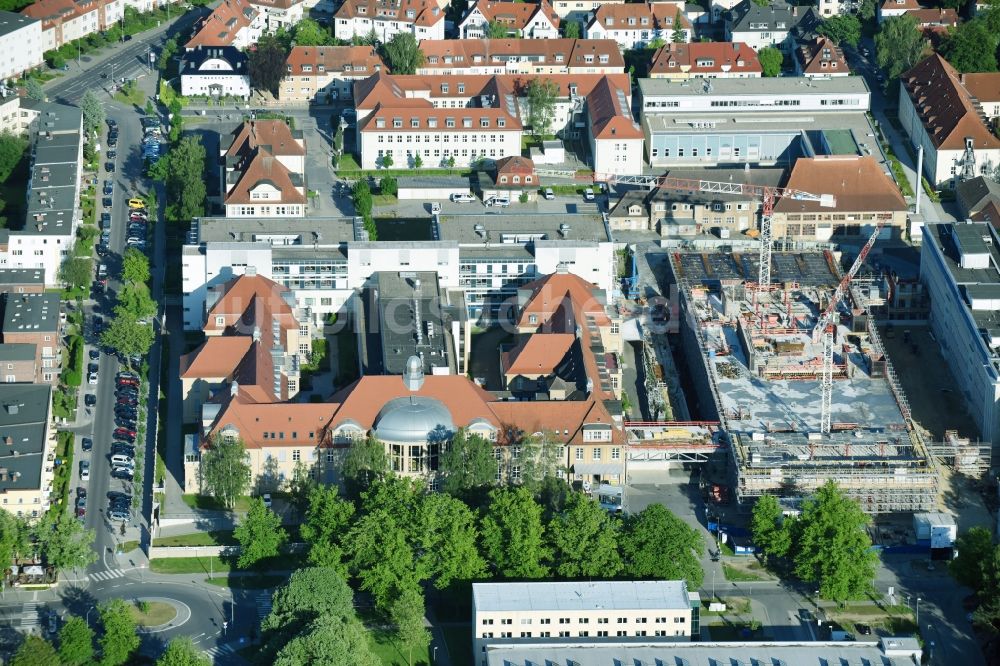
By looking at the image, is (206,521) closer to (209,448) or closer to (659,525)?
(209,448)

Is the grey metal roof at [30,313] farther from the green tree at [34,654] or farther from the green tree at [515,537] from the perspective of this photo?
the green tree at [515,537]

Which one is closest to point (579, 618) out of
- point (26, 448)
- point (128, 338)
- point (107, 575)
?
point (107, 575)

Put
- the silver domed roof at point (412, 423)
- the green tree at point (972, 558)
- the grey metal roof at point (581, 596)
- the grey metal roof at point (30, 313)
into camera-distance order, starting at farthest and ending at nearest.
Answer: the grey metal roof at point (30, 313)
the silver domed roof at point (412, 423)
the green tree at point (972, 558)
the grey metal roof at point (581, 596)

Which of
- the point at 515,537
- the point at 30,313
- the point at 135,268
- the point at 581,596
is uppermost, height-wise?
the point at 135,268

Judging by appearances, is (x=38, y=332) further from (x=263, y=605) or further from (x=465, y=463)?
(x=465, y=463)

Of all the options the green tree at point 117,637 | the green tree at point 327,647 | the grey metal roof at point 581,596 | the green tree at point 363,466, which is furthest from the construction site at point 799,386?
the green tree at point 117,637

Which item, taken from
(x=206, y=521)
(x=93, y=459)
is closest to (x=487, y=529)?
(x=206, y=521)
